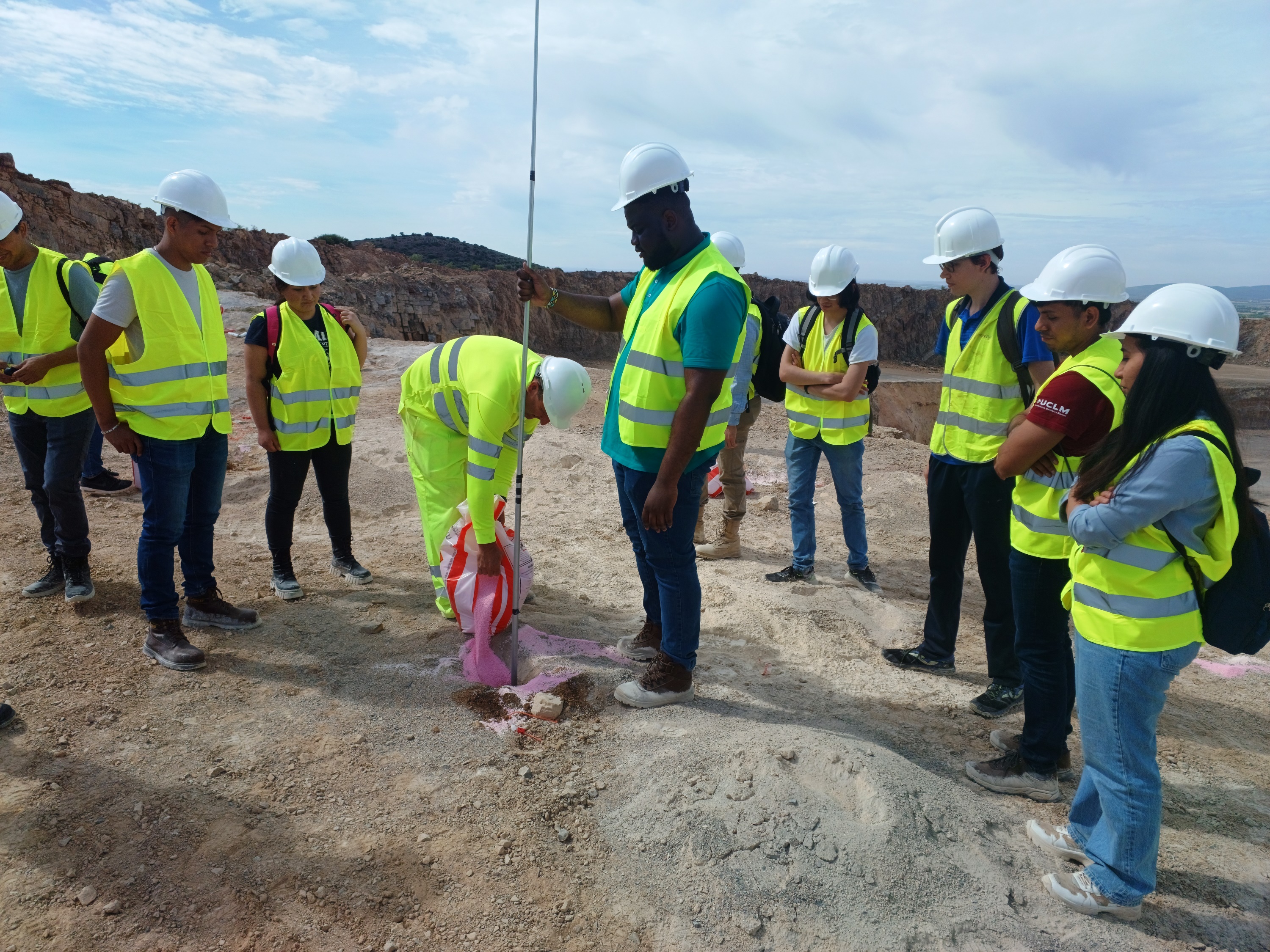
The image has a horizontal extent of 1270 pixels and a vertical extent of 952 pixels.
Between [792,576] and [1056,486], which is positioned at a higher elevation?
[1056,486]

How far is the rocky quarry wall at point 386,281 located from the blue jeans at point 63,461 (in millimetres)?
15127

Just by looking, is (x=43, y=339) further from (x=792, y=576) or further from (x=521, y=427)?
(x=792, y=576)

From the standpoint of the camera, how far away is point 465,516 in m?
3.82

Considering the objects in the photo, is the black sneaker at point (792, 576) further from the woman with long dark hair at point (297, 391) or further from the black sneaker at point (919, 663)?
the woman with long dark hair at point (297, 391)

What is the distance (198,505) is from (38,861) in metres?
1.78

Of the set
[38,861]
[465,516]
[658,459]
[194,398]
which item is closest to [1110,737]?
[658,459]

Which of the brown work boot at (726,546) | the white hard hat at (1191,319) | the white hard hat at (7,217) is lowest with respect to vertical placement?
the brown work boot at (726,546)

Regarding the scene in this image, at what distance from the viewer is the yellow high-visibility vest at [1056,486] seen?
2.47 metres

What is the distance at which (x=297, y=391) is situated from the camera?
162 inches

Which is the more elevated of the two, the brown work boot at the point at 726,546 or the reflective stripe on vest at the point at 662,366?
the reflective stripe on vest at the point at 662,366

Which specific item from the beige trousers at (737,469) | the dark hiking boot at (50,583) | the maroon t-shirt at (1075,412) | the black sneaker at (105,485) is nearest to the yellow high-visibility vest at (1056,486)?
the maroon t-shirt at (1075,412)

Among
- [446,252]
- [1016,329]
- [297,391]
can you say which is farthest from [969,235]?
[446,252]

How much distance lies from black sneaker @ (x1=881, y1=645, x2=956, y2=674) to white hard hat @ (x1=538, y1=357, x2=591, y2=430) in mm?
2179

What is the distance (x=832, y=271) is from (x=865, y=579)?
2026 millimetres
